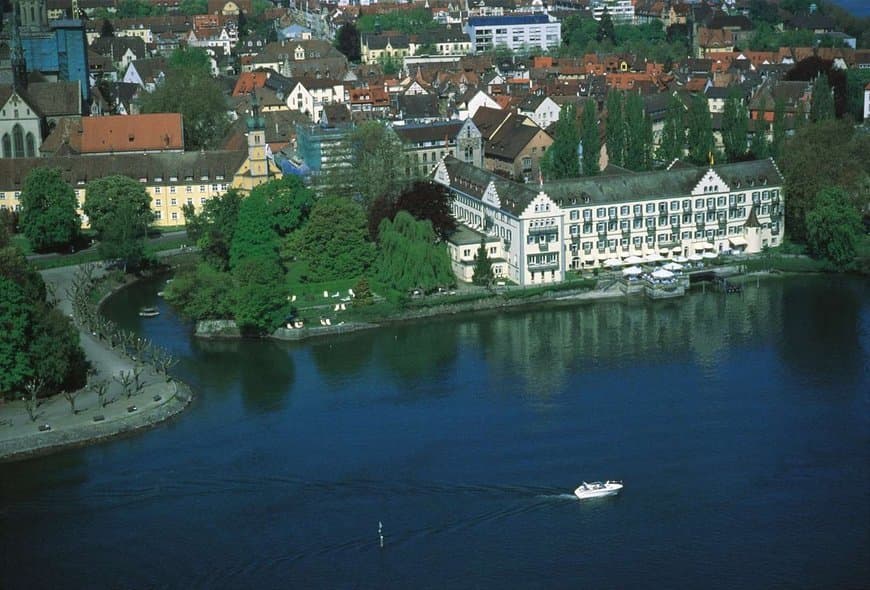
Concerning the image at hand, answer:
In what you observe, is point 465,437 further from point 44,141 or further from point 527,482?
point 44,141

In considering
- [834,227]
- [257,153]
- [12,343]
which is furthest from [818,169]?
[12,343]

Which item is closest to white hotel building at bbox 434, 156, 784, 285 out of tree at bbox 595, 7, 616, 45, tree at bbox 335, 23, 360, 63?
tree at bbox 335, 23, 360, 63

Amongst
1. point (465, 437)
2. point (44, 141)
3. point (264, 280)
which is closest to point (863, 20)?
point (44, 141)

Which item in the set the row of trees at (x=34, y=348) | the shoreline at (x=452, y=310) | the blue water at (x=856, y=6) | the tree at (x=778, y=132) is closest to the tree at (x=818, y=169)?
the tree at (x=778, y=132)

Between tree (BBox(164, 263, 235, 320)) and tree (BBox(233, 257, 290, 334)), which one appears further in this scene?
tree (BBox(164, 263, 235, 320))

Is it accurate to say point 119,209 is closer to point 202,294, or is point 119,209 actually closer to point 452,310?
point 202,294

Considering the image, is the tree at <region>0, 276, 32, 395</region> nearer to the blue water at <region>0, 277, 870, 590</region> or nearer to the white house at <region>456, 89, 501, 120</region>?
the blue water at <region>0, 277, 870, 590</region>
